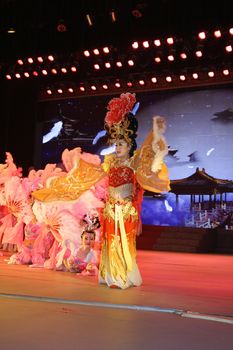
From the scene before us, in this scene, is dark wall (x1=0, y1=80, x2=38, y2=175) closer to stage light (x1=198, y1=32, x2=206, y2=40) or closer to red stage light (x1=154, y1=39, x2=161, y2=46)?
red stage light (x1=154, y1=39, x2=161, y2=46)

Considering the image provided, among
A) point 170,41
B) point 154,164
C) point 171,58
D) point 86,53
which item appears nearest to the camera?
point 154,164

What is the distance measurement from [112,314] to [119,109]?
2.14 m

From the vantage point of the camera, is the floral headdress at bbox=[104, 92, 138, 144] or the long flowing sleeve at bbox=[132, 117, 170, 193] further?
the floral headdress at bbox=[104, 92, 138, 144]

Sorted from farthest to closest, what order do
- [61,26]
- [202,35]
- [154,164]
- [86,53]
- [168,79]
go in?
[168,79], [86,53], [61,26], [202,35], [154,164]

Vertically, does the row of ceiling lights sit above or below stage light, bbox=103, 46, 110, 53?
below

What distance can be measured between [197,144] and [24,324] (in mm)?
8900

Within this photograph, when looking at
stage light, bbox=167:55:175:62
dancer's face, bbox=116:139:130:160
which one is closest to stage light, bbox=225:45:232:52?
stage light, bbox=167:55:175:62

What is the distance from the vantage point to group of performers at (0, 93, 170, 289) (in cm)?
472

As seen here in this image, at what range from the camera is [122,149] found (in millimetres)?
4809

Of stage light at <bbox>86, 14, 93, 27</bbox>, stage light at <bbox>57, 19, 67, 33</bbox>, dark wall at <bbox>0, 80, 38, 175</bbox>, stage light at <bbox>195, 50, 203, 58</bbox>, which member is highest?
stage light at <bbox>86, 14, 93, 27</bbox>

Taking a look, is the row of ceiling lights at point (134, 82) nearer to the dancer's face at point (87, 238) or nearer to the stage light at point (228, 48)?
the stage light at point (228, 48)

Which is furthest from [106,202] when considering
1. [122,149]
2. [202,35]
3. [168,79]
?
[168,79]

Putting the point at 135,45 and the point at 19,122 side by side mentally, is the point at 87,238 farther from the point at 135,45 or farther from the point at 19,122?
the point at 19,122

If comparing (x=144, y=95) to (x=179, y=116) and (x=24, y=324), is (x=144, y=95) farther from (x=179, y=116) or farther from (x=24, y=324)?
(x=24, y=324)
